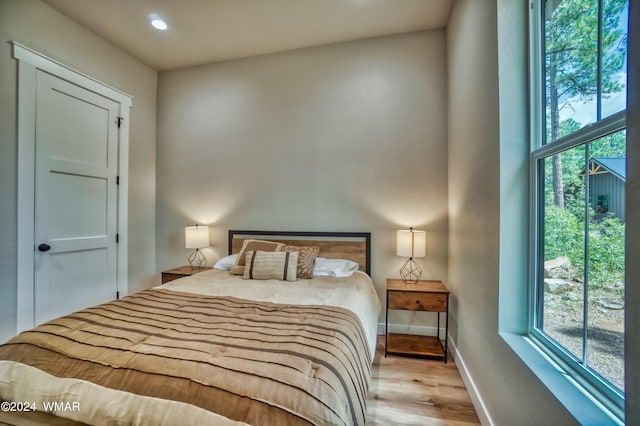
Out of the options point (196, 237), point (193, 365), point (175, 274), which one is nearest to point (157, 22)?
point (196, 237)

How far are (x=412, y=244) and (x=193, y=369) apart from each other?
205 centimetres

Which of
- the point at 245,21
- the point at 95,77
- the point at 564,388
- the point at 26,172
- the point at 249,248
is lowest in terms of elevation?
the point at 564,388

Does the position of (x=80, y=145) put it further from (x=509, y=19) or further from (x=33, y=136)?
(x=509, y=19)

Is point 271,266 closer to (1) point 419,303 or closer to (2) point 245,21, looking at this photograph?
(1) point 419,303

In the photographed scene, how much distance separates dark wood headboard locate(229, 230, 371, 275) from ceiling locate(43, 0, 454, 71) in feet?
7.05

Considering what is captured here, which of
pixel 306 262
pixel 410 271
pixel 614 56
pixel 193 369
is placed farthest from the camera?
pixel 410 271

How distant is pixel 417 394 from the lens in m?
1.87

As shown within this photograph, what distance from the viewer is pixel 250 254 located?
99.1 inches

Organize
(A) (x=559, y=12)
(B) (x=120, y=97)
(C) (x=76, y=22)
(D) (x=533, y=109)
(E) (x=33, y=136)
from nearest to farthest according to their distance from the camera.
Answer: (A) (x=559, y=12), (D) (x=533, y=109), (E) (x=33, y=136), (C) (x=76, y=22), (B) (x=120, y=97)

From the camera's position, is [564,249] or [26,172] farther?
[26,172]

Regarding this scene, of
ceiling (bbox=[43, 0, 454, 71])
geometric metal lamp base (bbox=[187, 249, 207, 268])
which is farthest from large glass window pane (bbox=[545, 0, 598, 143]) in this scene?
geometric metal lamp base (bbox=[187, 249, 207, 268])

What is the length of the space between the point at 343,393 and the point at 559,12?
1895 millimetres

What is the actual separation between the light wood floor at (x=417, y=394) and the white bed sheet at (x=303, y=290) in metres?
0.31

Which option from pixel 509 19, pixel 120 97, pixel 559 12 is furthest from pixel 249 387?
pixel 120 97
